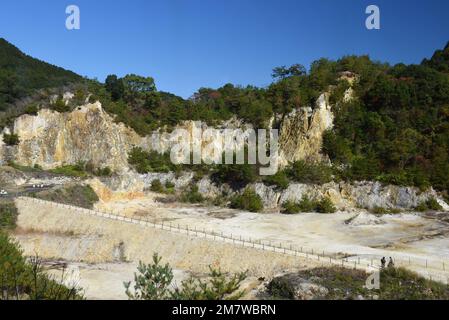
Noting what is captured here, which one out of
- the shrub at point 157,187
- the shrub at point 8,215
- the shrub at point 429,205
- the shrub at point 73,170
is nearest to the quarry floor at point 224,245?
the shrub at point 8,215

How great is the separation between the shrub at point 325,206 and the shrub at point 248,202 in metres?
6.38

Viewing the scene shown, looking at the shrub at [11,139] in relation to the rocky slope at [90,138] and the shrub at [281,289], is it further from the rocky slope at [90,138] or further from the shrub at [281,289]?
the shrub at [281,289]

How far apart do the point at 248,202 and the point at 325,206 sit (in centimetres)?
847

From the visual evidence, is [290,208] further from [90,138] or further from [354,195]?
[90,138]

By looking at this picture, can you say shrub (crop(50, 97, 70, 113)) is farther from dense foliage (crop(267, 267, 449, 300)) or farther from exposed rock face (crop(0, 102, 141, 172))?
dense foliage (crop(267, 267, 449, 300))

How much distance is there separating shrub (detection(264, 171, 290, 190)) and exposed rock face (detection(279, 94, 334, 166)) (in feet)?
19.4

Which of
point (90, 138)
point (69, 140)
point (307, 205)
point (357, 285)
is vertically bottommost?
point (357, 285)

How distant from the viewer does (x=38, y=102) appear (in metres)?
62.9

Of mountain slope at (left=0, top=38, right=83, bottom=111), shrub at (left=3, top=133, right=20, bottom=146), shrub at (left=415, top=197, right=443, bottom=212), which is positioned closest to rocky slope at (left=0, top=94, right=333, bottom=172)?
shrub at (left=3, top=133, right=20, bottom=146)

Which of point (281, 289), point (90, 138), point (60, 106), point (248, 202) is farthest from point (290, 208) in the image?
point (60, 106)

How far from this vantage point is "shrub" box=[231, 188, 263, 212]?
5129cm

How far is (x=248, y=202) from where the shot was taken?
5188 cm

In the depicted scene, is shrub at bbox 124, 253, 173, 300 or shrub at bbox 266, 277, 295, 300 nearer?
shrub at bbox 124, 253, 173, 300
